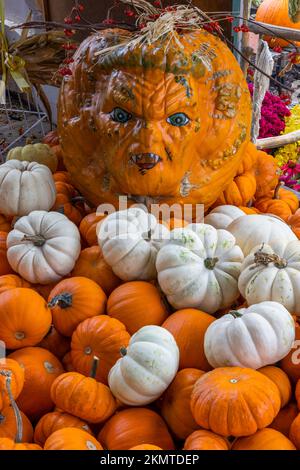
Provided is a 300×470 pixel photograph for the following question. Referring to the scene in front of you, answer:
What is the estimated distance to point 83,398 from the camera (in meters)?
1.38

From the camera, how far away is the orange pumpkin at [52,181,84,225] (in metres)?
2.34

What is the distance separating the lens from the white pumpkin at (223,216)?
215cm

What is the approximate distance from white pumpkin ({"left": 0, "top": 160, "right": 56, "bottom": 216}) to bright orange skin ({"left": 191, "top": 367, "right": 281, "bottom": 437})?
3.87 feet

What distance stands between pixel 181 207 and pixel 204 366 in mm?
792

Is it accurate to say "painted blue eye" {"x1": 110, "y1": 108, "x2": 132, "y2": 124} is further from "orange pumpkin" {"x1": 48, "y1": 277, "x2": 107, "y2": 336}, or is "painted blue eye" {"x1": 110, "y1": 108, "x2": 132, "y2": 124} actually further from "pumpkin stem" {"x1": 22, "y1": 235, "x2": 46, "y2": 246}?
"orange pumpkin" {"x1": 48, "y1": 277, "x2": 107, "y2": 336}

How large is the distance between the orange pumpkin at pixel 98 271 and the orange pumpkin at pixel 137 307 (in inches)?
6.5

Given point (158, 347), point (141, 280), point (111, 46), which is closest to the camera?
point (158, 347)

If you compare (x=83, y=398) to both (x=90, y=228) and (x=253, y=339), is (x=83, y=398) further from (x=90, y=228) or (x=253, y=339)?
(x=90, y=228)

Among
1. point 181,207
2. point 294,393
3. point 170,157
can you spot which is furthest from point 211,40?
point 294,393

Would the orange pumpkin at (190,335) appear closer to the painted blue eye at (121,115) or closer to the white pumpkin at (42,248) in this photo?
the white pumpkin at (42,248)

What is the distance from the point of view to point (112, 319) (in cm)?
167

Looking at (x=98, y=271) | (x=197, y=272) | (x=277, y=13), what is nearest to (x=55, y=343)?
(x=98, y=271)

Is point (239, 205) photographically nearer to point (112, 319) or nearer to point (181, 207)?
point (181, 207)

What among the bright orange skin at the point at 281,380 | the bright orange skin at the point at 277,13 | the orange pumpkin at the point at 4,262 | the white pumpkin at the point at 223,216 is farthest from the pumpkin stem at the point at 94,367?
the bright orange skin at the point at 277,13
